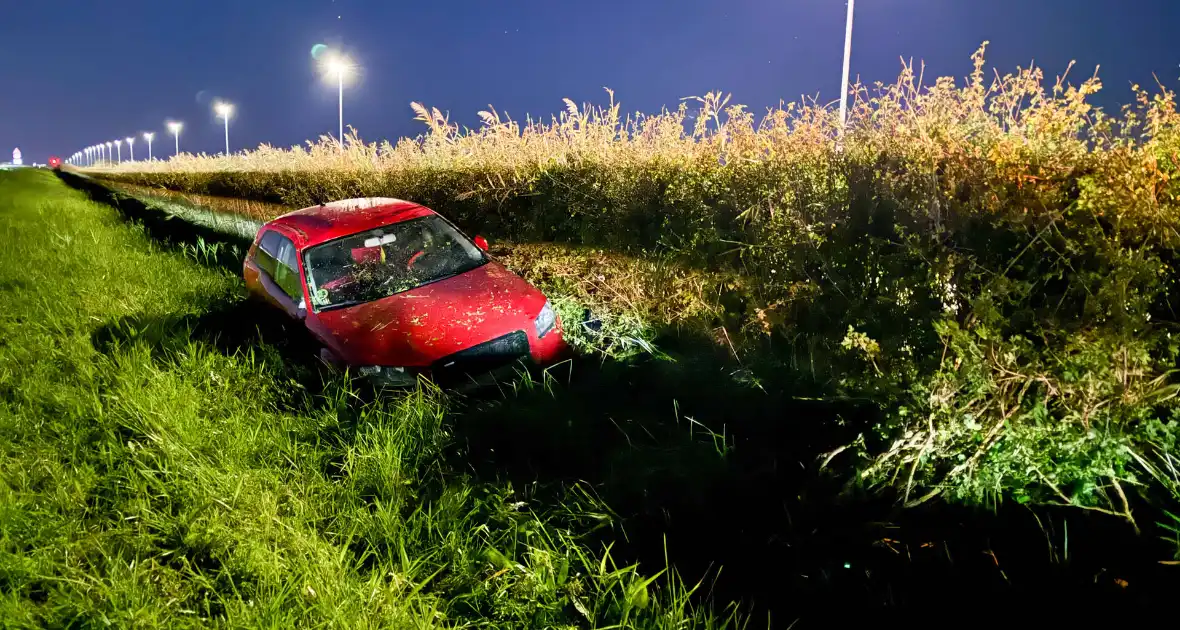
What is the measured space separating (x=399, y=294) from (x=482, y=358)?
1.03 meters

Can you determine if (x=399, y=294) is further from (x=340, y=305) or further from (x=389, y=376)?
(x=389, y=376)

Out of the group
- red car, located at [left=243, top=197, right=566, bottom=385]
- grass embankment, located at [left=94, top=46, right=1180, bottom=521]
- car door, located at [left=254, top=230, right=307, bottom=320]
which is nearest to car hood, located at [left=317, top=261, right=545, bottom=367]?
red car, located at [left=243, top=197, right=566, bottom=385]

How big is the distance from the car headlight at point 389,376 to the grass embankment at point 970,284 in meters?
2.00

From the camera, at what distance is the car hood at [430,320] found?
5020 millimetres

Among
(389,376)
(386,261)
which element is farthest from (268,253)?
(389,376)

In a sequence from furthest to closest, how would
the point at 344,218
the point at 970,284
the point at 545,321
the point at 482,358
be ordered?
the point at 344,218
the point at 545,321
the point at 482,358
the point at 970,284

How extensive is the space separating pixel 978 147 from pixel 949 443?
1337mm

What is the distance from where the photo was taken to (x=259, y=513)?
3414 mm

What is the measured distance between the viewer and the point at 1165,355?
287 cm

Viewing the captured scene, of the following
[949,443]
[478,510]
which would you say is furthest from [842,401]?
[478,510]

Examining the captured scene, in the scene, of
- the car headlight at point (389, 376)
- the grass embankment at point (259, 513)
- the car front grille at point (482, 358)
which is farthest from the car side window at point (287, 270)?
the car front grille at point (482, 358)

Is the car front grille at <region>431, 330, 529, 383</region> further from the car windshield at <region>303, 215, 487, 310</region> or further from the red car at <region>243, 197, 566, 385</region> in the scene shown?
the car windshield at <region>303, 215, 487, 310</region>

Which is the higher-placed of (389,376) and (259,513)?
(389,376)

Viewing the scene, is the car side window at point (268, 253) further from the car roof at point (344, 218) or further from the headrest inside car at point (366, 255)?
the headrest inside car at point (366, 255)
